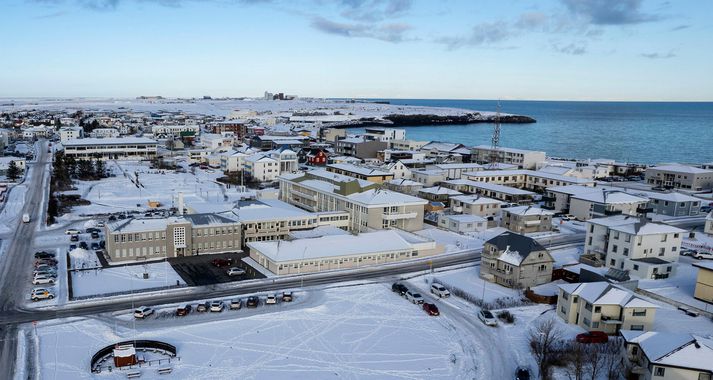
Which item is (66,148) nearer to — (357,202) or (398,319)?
(357,202)

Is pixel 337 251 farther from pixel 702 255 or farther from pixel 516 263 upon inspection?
pixel 702 255

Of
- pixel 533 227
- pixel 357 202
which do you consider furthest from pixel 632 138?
pixel 357 202

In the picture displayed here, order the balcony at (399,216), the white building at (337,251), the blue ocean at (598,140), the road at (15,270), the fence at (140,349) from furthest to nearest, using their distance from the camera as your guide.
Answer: the blue ocean at (598,140)
the balcony at (399,216)
the white building at (337,251)
the road at (15,270)
the fence at (140,349)

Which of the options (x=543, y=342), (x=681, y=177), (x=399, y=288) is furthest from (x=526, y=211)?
(x=681, y=177)

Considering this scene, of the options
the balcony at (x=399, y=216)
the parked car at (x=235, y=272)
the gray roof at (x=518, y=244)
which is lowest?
the parked car at (x=235, y=272)

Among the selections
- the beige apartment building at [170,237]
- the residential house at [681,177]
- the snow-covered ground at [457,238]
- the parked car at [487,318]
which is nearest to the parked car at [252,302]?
the beige apartment building at [170,237]

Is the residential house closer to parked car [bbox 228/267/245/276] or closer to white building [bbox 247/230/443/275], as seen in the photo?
white building [bbox 247/230/443/275]

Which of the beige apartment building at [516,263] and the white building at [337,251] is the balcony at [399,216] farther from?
the beige apartment building at [516,263]
